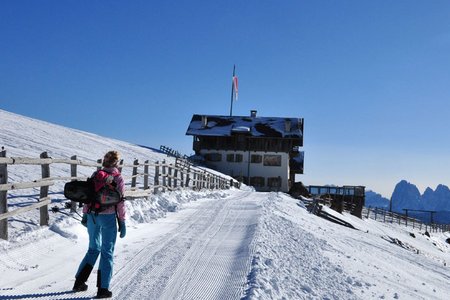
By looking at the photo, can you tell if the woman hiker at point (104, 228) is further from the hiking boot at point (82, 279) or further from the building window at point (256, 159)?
the building window at point (256, 159)

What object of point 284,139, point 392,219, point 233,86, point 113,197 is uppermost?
point 233,86

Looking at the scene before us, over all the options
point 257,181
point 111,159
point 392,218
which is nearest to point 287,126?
point 257,181

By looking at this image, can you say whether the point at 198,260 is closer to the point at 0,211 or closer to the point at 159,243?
the point at 159,243

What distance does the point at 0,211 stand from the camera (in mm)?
7422

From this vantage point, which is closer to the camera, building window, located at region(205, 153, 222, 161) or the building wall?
the building wall

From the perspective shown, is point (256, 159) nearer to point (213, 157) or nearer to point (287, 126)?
point (213, 157)

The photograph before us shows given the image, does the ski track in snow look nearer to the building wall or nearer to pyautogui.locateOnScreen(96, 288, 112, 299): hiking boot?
pyautogui.locateOnScreen(96, 288, 112, 299): hiking boot

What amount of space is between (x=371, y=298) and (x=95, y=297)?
4182 millimetres

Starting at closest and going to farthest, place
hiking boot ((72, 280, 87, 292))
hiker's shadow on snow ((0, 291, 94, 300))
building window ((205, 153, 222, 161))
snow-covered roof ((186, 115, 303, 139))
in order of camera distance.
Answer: hiker's shadow on snow ((0, 291, 94, 300)) → hiking boot ((72, 280, 87, 292)) → snow-covered roof ((186, 115, 303, 139)) → building window ((205, 153, 222, 161))

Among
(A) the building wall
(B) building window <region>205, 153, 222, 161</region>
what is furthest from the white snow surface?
(B) building window <region>205, 153, 222, 161</region>

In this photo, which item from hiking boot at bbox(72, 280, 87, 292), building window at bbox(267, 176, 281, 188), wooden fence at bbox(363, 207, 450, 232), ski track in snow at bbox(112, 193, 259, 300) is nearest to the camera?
hiking boot at bbox(72, 280, 87, 292)

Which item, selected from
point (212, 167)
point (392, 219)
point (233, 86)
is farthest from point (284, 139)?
point (233, 86)

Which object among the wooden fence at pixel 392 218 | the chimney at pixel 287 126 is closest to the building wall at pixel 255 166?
the chimney at pixel 287 126

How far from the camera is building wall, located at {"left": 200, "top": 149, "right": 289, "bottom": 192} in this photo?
58.1 metres
